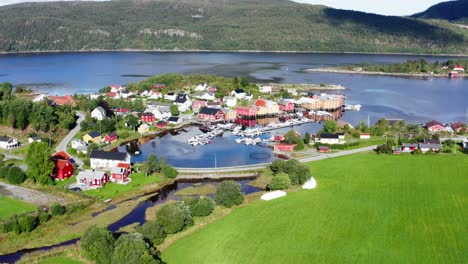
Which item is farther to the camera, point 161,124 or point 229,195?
point 161,124

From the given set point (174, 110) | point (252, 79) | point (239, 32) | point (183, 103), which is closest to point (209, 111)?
point (174, 110)

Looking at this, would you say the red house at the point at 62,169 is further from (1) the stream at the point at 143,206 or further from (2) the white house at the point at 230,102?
(2) the white house at the point at 230,102

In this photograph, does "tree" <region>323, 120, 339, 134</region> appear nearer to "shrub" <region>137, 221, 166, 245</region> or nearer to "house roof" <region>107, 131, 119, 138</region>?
"house roof" <region>107, 131, 119, 138</region>

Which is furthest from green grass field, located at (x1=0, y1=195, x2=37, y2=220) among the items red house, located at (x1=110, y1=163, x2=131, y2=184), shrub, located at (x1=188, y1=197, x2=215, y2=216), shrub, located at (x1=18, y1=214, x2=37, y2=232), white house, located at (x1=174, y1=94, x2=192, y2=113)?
white house, located at (x1=174, y1=94, x2=192, y2=113)

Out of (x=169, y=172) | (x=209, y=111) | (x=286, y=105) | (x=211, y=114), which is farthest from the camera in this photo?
(x=286, y=105)

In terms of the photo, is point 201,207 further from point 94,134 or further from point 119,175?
point 94,134

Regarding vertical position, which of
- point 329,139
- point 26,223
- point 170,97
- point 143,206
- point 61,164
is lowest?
point 143,206
